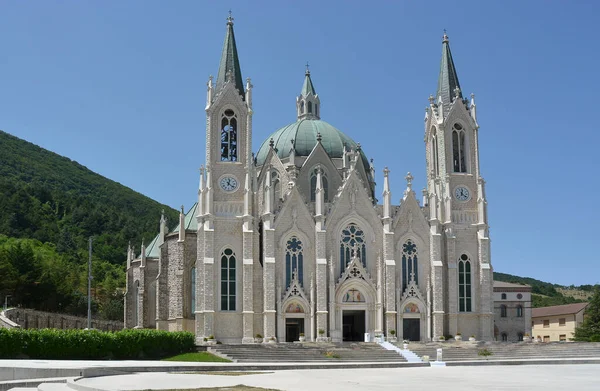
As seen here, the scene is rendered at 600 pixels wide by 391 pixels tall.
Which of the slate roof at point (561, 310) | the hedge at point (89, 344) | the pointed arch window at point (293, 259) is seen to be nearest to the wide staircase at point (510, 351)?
the pointed arch window at point (293, 259)

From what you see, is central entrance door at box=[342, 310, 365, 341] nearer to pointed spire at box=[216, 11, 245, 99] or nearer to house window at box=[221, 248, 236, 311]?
house window at box=[221, 248, 236, 311]

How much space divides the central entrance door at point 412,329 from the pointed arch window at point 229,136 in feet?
60.8

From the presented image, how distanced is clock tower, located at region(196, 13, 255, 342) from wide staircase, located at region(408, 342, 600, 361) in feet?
43.7

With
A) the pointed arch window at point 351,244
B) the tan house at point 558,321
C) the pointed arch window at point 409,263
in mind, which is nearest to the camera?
the pointed arch window at point 351,244

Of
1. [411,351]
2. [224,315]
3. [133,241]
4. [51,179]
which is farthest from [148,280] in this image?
[51,179]

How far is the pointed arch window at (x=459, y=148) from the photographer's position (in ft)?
217

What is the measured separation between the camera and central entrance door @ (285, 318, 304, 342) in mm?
60594

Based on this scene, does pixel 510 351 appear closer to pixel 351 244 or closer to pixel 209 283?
pixel 351 244

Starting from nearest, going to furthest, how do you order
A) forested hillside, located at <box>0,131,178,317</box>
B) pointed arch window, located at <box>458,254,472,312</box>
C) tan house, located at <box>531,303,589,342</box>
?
pointed arch window, located at <box>458,254,472,312</box>
forested hillside, located at <box>0,131,178,317</box>
tan house, located at <box>531,303,589,342</box>

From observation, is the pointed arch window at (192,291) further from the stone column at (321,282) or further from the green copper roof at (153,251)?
the stone column at (321,282)

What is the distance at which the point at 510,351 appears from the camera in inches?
2080

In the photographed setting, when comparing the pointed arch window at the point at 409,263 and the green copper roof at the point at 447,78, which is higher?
the green copper roof at the point at 447,78

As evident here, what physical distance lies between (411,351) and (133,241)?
7250 centimetres

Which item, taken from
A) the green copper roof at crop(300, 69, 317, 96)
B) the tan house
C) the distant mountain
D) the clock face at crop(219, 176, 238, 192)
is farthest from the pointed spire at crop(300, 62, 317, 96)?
the distant mountain
